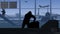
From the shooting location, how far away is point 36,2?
16.9 feet

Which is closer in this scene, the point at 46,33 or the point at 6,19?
the point at 46,33

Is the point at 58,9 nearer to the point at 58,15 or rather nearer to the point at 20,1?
the point at 58,15

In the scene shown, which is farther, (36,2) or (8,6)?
(8,6)

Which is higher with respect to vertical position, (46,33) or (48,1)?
(48,1)

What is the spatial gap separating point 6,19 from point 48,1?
1569 mm

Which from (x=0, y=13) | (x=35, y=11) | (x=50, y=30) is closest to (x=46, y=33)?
(x=50, y=30)

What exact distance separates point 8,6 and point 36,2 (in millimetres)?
1041

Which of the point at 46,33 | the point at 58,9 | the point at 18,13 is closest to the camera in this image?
the point at 46,33

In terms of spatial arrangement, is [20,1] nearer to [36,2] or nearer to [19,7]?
[19,7]

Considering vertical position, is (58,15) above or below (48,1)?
below

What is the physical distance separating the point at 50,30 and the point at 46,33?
0.05m

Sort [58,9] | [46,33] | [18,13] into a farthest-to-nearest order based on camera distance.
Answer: [18,13] < [58,9] < [46,33]

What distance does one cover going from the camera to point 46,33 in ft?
5.39

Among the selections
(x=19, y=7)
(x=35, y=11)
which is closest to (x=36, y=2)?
(x=35, y=11)
